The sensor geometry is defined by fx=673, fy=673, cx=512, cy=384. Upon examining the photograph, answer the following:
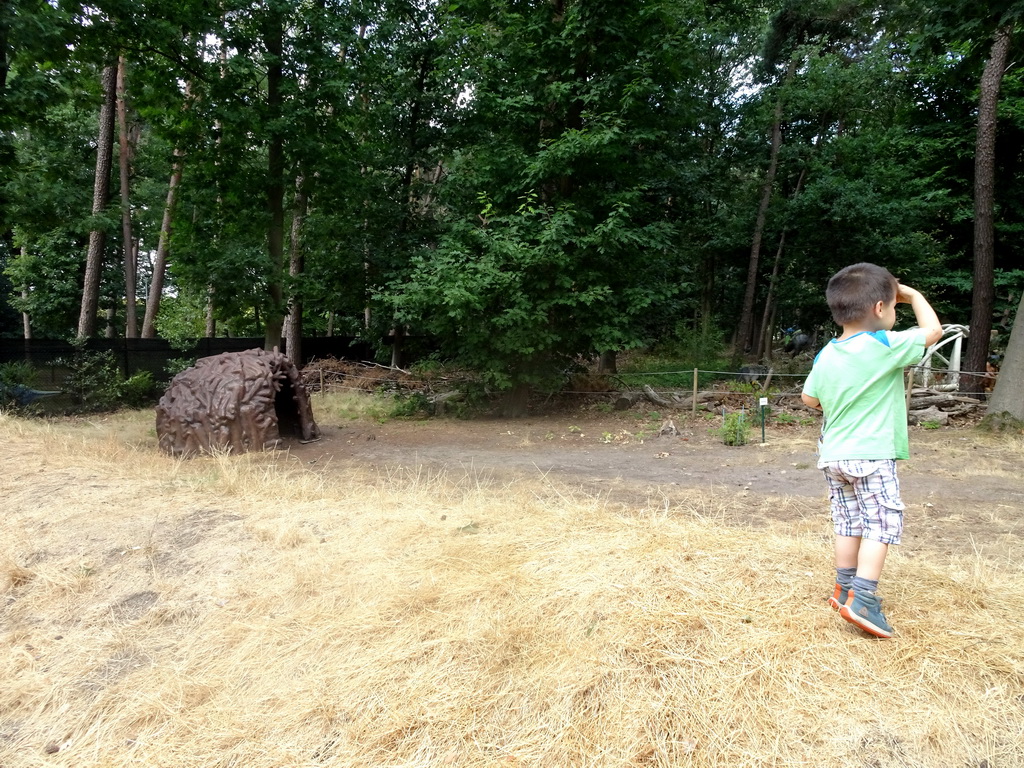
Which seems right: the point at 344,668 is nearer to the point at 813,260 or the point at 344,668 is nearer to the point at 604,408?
the point at 604,408

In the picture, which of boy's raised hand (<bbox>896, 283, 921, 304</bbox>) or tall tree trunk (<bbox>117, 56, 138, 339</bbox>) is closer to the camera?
boy's raised hand (<bbox>896, 283, 921, 304</bbox>)

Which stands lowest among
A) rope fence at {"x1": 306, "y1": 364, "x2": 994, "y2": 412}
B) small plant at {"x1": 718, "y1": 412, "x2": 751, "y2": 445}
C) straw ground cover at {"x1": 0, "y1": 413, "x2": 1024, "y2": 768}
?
straw ground cover at {"x1": 0, "y1": 413, "x2": 1024, "y2": 768}

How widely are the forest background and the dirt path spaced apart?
1871 millimetres

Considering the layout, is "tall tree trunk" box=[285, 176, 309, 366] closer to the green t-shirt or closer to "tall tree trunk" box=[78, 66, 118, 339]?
"tall tree trunk" box=[78, 66, 118, 339]

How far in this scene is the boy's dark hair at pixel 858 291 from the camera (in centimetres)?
273

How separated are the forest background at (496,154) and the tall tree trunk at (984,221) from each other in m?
0.05

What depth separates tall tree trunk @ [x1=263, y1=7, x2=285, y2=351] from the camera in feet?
43.2

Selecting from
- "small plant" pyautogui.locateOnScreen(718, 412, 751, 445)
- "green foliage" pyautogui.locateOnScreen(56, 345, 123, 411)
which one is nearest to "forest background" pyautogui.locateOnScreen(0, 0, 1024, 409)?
"green foliage" pyautogui.locateOnScreen(56, 345, 123, 411)

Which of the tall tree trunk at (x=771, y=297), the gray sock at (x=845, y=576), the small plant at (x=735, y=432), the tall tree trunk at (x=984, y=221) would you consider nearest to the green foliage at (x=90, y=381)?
the small plant at (x=735, y=432)

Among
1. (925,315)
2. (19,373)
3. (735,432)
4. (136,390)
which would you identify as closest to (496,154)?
(735,432)

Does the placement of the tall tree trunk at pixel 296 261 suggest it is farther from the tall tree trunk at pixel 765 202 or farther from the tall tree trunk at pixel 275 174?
the tall tree trunk at pixel 765 202

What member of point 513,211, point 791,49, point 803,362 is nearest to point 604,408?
point 513,211

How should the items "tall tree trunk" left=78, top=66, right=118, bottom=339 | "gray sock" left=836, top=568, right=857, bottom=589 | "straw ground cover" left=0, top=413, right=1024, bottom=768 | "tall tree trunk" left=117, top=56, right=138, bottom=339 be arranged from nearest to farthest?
"straw ground cover" left=0, top=413, right=1024, bottom=768
"gray sock" left=836, top=568, right=857, bottom=589
"tall tree trunk" left=78, top=66, right=118, bottom=339
"tall tree trunk" left=117, top=56, right=138, bottom=339

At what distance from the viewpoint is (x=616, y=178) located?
12844 millimetres
